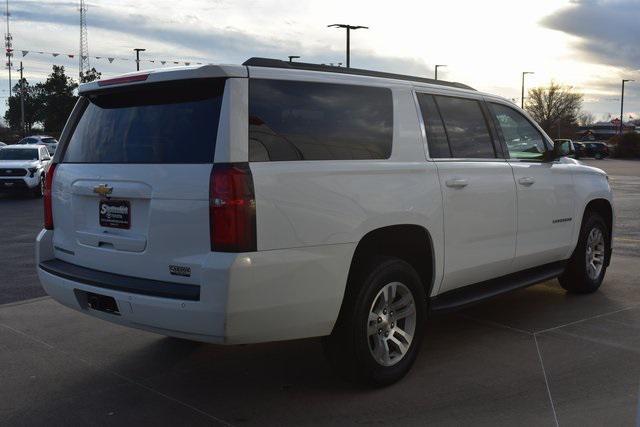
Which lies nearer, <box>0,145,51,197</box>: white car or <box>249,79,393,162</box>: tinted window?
<box>249,79,393,162</box>: tinted window

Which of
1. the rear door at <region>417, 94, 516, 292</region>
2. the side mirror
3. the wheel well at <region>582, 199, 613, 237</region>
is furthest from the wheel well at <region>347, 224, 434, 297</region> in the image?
the wheel well at <region>582, 199, 613, 237</region>

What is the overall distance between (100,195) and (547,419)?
295 cm

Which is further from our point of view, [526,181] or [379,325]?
[526,181]

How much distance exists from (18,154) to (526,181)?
18.1 metres

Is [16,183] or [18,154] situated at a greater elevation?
[18,154]

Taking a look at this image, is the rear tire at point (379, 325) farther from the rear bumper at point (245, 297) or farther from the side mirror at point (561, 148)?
the side mirror at point (561, 148)

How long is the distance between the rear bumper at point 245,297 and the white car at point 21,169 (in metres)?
16.6

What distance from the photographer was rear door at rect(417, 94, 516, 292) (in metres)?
4.68

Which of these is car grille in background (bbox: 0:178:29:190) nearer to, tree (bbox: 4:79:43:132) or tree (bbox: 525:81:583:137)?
tree (bbox: 4:79:43:132)

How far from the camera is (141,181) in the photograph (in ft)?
12.3

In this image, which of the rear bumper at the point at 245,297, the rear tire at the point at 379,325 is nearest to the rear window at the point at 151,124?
the rear bumper at the point at 245,297

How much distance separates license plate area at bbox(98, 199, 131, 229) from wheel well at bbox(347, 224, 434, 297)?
1360 millimetres

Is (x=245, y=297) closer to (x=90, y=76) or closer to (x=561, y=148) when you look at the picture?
(x=561, y=148)

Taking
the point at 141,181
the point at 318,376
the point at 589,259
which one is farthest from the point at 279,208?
the point at 589,259
